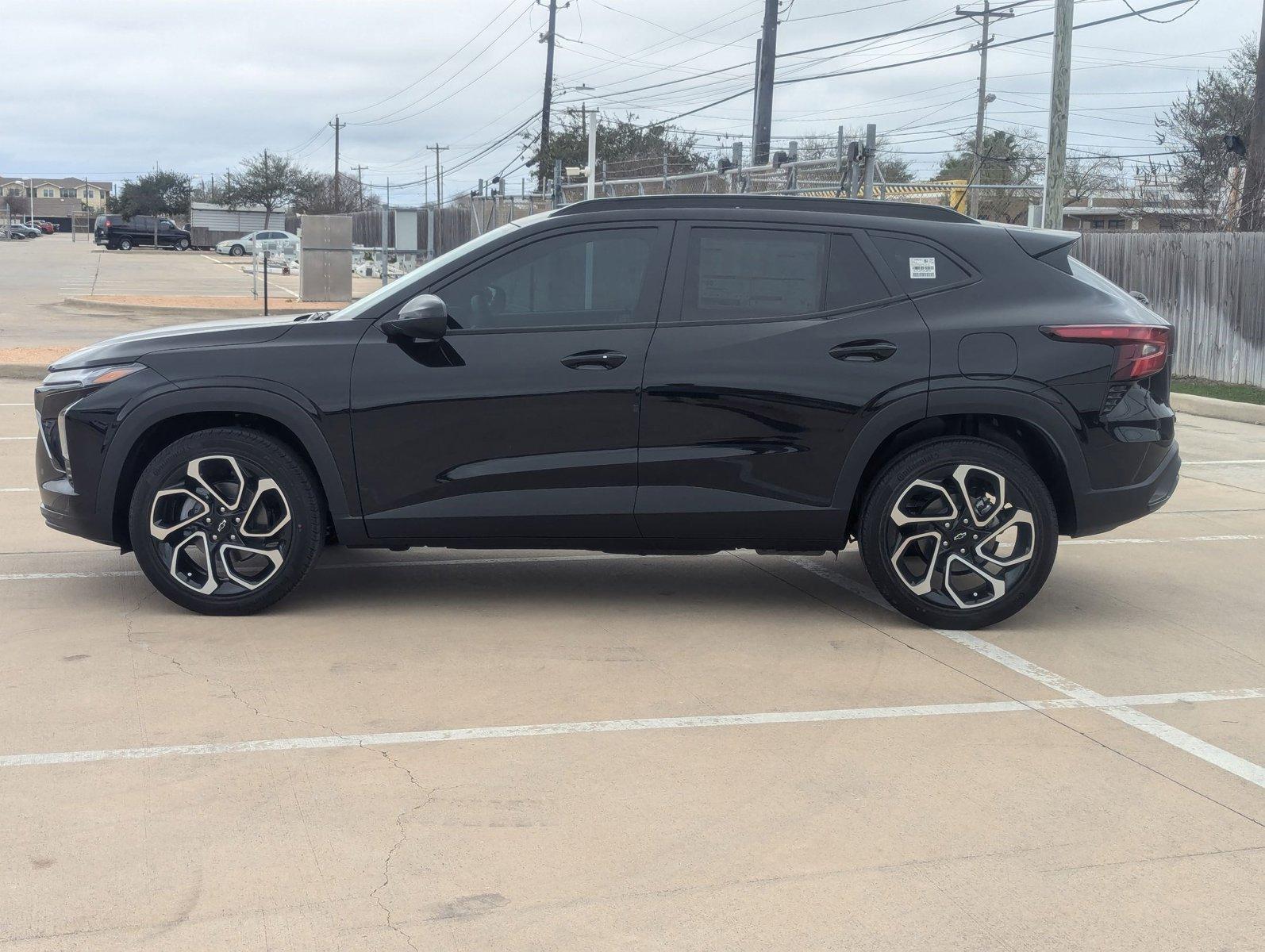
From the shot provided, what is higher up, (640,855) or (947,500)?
(947,500)

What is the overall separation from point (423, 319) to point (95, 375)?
152 centimetres

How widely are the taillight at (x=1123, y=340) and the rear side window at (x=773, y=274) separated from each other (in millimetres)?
835

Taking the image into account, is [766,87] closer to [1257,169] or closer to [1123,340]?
[1257,169]

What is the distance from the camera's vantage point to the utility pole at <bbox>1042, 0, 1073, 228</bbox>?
16.2m

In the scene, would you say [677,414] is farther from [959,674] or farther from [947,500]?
[959,674]

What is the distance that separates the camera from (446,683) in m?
5.28

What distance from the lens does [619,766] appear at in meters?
4.45

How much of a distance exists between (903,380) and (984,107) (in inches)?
2174

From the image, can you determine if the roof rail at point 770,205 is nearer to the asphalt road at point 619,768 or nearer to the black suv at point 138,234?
the asphalt road at point 619,768

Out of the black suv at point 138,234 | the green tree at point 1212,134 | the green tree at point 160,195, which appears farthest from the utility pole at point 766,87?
the green tree at point 160,195

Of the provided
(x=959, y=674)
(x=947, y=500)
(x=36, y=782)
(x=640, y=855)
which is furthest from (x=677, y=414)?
(x=36, y=782)

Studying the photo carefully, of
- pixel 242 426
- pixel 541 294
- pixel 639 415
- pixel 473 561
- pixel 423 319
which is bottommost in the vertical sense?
pixel 473 561

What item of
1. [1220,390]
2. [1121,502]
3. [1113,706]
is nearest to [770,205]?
[1121,502]

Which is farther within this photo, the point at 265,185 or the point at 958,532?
the point at 265,185
